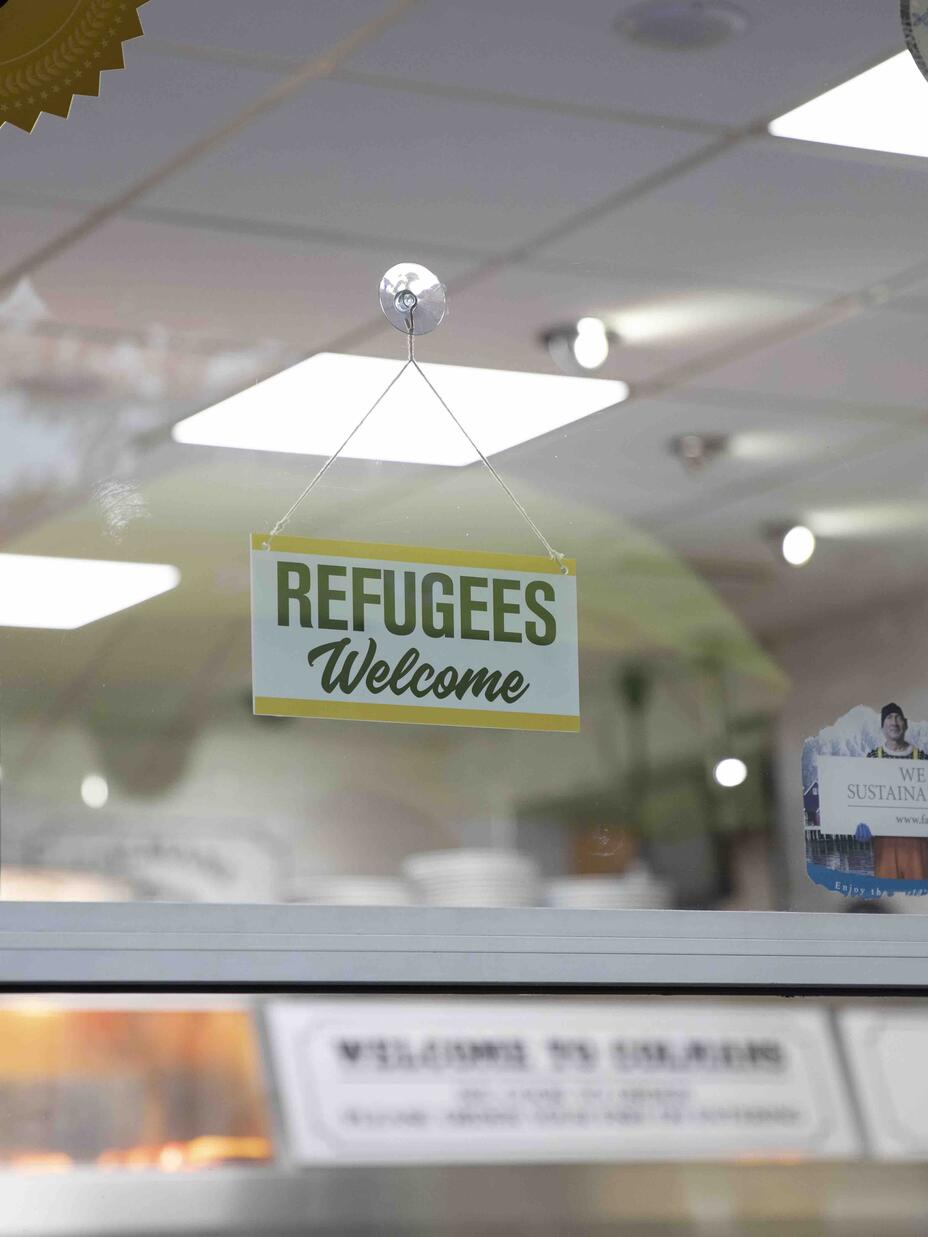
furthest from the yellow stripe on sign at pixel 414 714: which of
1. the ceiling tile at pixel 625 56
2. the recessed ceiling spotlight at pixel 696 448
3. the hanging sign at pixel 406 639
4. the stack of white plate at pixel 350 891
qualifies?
the ceiling tile at pixel 625 56

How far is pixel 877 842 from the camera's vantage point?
4.23ft

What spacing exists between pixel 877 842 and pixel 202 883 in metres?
0.47

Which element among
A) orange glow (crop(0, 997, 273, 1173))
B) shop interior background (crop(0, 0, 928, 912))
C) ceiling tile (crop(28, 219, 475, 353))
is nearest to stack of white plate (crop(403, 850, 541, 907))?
shop interior background (crop(0, 0, 928, 912))

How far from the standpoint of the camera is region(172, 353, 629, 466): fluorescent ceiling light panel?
3.99 feet

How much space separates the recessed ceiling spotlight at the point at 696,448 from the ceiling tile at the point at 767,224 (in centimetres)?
12

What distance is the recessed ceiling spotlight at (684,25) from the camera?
4.34ft

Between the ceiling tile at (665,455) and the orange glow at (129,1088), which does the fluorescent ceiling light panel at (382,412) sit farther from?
the orange glow at (129,1088)

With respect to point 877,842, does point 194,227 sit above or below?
above

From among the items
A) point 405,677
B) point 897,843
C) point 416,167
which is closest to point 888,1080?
point 897,843

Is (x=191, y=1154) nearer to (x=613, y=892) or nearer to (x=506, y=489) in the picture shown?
(x=613, y=892)

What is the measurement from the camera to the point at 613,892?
1218 mm

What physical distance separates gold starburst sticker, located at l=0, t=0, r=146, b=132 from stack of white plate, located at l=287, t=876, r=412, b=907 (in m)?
0.52

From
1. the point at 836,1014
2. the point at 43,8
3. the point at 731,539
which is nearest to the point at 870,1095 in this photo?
the point at 836,1014

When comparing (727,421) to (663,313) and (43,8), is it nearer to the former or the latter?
(663,313)
